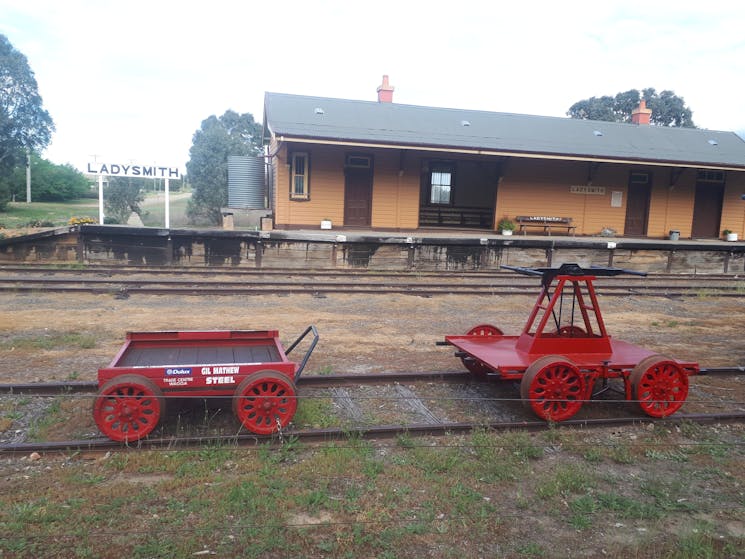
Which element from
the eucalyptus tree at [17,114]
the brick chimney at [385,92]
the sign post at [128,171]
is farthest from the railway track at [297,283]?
the eucalyptus tree at [17,114]

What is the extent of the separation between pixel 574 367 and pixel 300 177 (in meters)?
16.6

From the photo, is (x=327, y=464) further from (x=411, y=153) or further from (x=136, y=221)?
(x=136, y=221)

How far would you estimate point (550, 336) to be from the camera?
6180 mm

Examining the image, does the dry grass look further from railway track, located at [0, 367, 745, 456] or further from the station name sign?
the station name sign

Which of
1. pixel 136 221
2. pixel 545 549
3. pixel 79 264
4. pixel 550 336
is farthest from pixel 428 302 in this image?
pixel 136 221

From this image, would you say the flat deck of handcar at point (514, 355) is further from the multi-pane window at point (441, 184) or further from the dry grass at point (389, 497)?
the multi-pane window at point (441, 184)

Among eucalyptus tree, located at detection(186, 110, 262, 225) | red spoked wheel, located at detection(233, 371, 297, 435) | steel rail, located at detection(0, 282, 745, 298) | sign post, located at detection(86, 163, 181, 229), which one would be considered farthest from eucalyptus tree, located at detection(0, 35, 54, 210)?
red spoked wheel, located at detection(233, 371, 297, 435)

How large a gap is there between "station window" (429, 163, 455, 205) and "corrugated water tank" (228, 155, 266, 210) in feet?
23.6

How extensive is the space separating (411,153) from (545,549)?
759 inches

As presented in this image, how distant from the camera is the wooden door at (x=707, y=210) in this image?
25125 mm

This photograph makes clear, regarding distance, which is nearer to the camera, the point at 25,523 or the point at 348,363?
the point at 25,523

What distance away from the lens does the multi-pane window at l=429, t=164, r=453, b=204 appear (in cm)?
2402

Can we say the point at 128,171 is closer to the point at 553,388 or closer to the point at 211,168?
the point at 211,168

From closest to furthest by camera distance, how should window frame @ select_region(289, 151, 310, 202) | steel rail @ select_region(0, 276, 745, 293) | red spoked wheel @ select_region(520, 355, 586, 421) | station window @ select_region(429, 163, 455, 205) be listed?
red spoked wheel @ select_region(520, 355, 586, 421), steel rail @ select_region(0, 276, 745, 293), window frame @ select_region(289, 151, 310, 202), station window @ select_region(429, 163, 455, 205)
